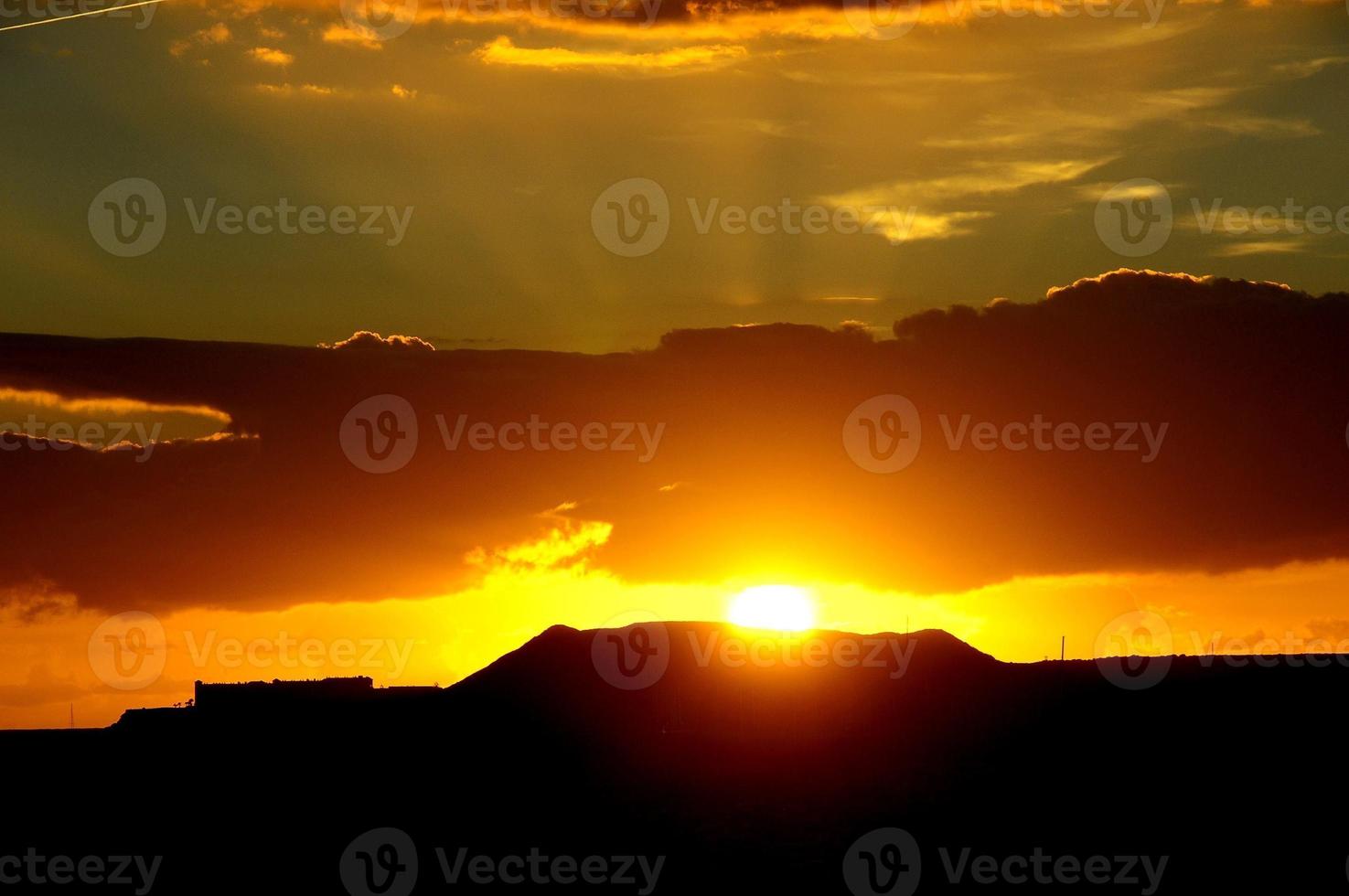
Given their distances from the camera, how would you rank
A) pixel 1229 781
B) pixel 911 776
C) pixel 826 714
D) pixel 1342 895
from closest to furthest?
pixel 1342 895 → pixel 1229 781 → pixel 911 776 → pixel 826 714

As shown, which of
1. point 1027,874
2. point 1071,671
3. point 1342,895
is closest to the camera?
point 1342,895

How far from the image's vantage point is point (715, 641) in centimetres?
19775

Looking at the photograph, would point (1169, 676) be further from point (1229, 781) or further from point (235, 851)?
point (235, 851)

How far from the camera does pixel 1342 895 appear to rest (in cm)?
11188

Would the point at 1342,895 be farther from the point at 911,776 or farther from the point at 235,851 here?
the point at 235,851

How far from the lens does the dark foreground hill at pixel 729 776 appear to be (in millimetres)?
122750

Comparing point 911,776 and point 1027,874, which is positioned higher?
point 911,776

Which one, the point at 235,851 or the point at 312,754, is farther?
the point at 312,754

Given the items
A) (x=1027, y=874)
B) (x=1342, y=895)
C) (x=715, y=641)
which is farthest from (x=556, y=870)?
(x=715, y=641)

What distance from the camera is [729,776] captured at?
157 meters

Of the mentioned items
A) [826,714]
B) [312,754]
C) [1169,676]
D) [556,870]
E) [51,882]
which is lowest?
[51,882]

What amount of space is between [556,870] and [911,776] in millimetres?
41768

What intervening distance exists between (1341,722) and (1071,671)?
104 ft

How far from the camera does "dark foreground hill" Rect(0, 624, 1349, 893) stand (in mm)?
122750
